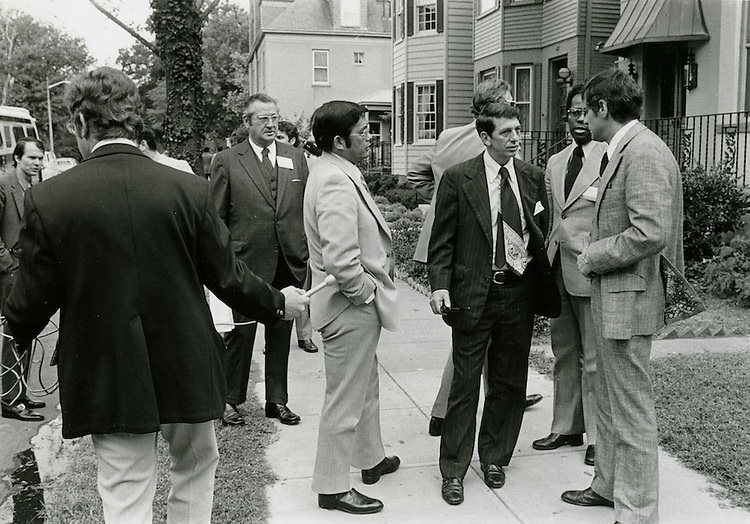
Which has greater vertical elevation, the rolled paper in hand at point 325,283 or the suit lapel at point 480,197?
the suit lapel at point 480,197

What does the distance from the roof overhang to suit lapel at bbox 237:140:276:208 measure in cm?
955

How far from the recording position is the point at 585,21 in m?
18.5

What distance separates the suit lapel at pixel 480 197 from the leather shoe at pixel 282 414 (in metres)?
2.13

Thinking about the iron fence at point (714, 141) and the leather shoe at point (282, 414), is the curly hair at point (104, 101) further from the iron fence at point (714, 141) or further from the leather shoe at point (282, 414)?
the iron fence at point (714, 141)

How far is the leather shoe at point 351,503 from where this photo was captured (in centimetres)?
406

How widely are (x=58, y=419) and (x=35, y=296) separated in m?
3.66

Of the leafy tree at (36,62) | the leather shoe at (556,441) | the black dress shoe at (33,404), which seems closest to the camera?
the leather shoe at (556,441)

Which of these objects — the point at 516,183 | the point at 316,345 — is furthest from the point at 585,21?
the point at 516,183

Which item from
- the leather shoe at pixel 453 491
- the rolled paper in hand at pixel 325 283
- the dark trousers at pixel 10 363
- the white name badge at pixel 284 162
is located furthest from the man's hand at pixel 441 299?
the dark trousers at pixel 10 363

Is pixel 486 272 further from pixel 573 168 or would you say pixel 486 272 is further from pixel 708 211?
pixel 708 211

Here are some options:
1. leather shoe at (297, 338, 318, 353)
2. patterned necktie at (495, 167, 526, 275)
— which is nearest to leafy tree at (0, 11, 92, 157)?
leather shoe at (297, 338, 318, 353)

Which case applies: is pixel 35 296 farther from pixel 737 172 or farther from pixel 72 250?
pixel 737 172

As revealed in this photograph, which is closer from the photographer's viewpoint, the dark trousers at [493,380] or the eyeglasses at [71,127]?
the eyeglasses at [71,127]

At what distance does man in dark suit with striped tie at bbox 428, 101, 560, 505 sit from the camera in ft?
13.9
